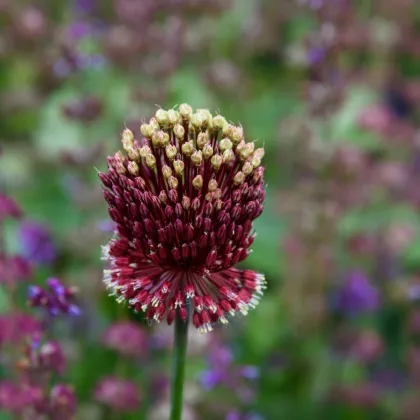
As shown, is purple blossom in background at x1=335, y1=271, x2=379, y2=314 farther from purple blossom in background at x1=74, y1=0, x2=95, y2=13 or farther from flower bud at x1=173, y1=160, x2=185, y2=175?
purple blossom in background at x1=74, y1=0, x2=95, y2=13

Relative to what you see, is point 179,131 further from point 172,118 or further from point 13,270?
point 13,270

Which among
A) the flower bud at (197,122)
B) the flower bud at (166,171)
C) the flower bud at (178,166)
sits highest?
the flower bud at (197,122)

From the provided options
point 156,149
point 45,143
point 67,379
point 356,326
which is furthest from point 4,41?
point 156,149

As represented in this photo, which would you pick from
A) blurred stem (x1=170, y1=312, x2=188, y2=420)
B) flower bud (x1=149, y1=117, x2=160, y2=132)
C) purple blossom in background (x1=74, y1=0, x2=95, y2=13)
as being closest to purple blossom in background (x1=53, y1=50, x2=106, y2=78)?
flower bud (x1=149, y1=117, x2=160, y2=132)

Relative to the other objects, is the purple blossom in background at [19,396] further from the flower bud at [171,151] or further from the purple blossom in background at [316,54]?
the purple blossom in background at [316,54]

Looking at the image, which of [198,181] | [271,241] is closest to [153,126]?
[198,181]

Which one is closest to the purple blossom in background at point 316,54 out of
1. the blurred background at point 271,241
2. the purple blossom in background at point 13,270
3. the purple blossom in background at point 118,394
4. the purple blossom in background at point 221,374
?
the blurred background at point 271,241
